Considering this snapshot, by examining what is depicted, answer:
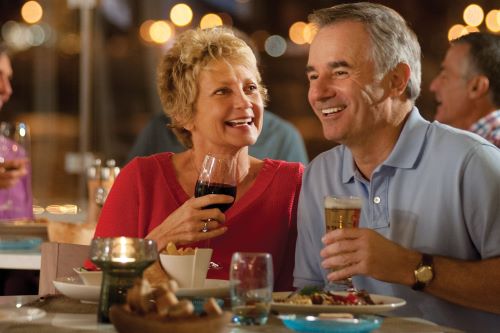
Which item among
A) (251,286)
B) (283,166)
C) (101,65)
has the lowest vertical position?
(251,286)

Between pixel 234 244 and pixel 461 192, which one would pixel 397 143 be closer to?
pixel 461 192

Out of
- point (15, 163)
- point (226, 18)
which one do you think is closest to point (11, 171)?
point (15, 163)

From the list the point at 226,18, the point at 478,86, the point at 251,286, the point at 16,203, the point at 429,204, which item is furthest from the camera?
the point at 226,18

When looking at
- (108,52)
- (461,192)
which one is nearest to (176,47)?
(461,192)

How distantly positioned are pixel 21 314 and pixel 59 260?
2.35ft

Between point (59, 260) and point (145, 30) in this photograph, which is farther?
point (145, 30)

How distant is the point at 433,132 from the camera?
2.76 metres

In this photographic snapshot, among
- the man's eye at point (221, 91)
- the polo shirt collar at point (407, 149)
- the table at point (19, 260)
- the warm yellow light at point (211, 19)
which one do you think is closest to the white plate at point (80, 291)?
the polo shirt collar at point (407, 149)

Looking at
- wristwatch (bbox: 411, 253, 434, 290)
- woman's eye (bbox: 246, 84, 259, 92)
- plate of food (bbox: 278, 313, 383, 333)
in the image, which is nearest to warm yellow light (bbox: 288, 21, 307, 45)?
woman's eye (bbox: 246, 84, 259, 92)

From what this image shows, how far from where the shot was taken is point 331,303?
212 cm

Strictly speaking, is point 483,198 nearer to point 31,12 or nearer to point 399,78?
point 399,78

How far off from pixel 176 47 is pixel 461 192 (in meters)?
1.27

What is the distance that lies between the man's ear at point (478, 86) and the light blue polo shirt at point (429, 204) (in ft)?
7.90

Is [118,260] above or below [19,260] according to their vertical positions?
above
